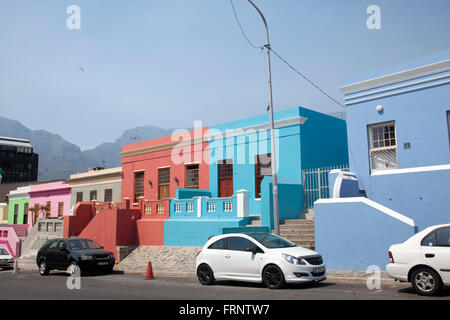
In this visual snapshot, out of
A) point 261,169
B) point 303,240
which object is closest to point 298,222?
point 303,240

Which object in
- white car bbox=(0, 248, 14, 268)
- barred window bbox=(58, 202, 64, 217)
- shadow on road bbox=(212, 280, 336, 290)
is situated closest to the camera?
shadow on road bbox=(212, 280, 336, 290)

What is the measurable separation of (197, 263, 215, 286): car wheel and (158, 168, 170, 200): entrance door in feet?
45.5

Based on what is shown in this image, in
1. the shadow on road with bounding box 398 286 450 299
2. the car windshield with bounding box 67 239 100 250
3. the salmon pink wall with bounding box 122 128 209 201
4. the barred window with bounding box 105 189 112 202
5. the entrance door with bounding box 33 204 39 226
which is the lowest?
the shadow on road with bounding box 398 286 450 299

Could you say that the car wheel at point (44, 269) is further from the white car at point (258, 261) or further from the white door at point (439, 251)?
the white door at point (439, 251)

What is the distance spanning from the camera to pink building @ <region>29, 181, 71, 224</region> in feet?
119

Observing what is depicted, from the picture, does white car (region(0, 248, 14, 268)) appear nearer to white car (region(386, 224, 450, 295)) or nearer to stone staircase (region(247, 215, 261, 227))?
stone staircase (region(247, 215, 261, 227))

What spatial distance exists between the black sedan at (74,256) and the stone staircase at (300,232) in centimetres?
691

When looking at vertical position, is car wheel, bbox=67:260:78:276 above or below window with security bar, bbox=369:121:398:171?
below

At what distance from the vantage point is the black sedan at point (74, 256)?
16.3 meters

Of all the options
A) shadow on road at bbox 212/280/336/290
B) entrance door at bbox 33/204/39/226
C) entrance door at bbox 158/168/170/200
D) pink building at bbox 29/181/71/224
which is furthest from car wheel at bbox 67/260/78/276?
entrance door at bbox 33/204/39/226

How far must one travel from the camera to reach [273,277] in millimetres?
10570

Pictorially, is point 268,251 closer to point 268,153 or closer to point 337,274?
point 337,274
